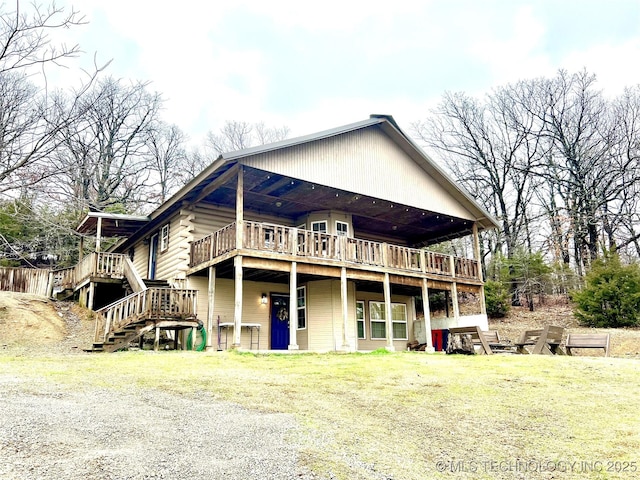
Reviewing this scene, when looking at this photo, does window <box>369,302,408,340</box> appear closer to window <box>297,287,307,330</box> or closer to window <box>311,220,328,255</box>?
window <box>297,287,307,330</box>

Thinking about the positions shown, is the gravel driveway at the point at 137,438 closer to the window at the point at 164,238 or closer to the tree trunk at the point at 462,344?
the tree trunk at the point at 462,344

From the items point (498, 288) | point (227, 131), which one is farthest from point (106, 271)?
point (227, 131)

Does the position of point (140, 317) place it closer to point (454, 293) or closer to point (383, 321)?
Answer: point (383, 321)

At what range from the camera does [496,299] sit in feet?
83.3

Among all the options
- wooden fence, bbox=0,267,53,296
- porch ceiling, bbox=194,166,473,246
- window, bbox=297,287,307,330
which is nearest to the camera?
porch ceiling, bbox=194,166,473,246

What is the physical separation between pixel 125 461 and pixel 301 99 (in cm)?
6167

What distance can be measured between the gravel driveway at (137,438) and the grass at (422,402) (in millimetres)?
407

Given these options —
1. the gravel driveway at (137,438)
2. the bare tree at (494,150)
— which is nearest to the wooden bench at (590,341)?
the gravel driveway at (137,438)

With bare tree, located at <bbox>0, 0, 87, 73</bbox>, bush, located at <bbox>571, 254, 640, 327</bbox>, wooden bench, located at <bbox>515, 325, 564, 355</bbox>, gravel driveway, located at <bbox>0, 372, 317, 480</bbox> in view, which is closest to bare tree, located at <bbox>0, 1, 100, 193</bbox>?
bare tree, located at <bbox>0, 0, 87, 73</bbox>

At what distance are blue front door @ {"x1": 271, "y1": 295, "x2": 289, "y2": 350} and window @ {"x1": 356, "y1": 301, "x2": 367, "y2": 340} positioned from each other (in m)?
3.06

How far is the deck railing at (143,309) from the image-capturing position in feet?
44.4

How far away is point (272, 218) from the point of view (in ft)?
62.0

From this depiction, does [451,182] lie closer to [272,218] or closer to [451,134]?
[272,218]

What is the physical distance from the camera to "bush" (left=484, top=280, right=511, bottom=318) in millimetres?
25406
